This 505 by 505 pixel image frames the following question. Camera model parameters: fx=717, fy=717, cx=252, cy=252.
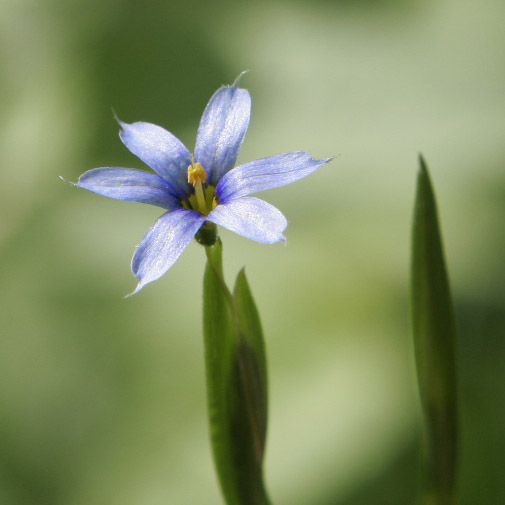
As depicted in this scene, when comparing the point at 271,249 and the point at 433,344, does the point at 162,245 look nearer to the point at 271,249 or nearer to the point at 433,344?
the point at 433,344

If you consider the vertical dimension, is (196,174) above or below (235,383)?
above

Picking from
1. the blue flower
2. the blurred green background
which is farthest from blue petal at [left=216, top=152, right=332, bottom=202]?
the blurred green background

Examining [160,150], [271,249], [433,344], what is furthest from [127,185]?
[271,249]

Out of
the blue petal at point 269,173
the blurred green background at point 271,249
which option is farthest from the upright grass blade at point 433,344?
the blurred green background at point 271,249

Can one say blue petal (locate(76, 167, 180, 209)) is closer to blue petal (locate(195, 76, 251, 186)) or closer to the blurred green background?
blue petal (locate(195, 76, 251, 186))

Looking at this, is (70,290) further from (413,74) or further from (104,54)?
(413,74)

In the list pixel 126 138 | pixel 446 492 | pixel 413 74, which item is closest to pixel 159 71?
pixel 413 74

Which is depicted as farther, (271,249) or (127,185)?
(271,249)
